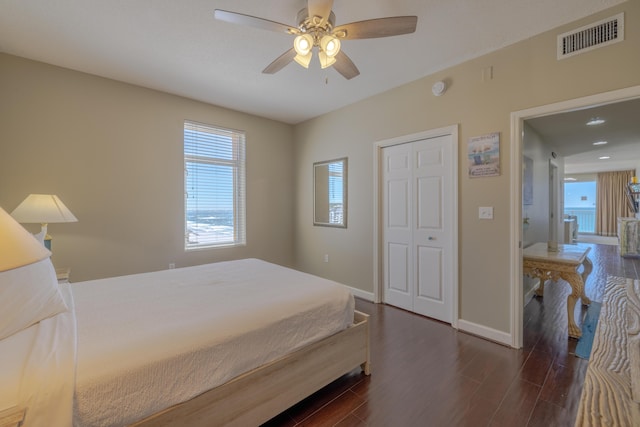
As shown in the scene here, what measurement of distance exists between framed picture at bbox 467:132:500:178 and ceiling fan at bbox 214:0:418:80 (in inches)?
55.7

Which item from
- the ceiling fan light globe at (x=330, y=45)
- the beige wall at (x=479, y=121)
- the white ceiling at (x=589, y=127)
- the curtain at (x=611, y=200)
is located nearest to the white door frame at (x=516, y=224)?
the beige wall at (x=479, y=121)

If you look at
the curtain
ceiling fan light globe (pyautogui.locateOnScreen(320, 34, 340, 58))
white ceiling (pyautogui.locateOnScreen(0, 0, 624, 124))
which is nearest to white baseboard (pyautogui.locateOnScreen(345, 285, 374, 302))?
white ceiling (pyautogui.locateOnScreen(0, 0, 624, 124))

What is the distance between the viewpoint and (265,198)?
4.46 m

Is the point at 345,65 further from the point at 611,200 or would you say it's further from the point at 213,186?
the point at 611,200

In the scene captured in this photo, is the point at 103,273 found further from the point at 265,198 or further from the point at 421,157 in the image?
the point at 421,157

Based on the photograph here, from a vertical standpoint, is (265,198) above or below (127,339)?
above

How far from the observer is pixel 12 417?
86cm

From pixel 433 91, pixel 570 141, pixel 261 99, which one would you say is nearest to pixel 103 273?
pixel 261 99

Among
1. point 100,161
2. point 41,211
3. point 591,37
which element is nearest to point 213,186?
point 100,161

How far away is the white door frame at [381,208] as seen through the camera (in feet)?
9.28

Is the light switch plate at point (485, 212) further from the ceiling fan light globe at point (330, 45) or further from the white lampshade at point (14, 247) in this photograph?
the white lampshade at point (14, 247)

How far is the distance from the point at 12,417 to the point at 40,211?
2134 millimetres

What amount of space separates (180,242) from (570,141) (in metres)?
6.09

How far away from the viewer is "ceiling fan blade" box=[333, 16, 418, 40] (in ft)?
5.41
